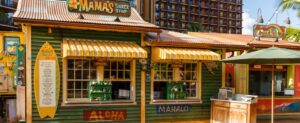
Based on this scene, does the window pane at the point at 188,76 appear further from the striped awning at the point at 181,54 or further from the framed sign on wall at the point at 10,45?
the framed sign on wall at the point at 10,45

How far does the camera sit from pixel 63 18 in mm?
9430

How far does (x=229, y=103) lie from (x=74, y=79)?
521 centimetres

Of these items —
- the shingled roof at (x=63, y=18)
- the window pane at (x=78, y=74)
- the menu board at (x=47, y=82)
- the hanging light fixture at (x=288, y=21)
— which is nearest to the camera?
the shingled roof at (x=63, y=18)

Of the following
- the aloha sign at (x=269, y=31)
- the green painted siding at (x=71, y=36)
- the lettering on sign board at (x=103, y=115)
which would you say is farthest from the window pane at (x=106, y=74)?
the aloha sign at (x=269, y=31)

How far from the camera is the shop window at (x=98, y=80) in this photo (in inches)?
380

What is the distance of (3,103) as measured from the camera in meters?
12.1

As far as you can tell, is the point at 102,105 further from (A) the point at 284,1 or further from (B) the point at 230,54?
(A) the point at 284,1

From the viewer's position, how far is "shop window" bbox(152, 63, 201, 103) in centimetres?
1091

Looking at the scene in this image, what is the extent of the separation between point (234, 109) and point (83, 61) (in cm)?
523

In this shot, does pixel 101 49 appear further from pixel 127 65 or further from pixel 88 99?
pixel 88 99

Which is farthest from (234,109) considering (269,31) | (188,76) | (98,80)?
(269,31)

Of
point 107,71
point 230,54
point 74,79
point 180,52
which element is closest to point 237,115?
point 180,52

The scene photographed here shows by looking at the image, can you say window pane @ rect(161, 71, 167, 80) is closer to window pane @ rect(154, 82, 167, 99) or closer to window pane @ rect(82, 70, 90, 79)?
window pane @ rect(154, 82, 167, 99)

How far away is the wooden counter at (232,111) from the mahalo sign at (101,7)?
4.56 metres
